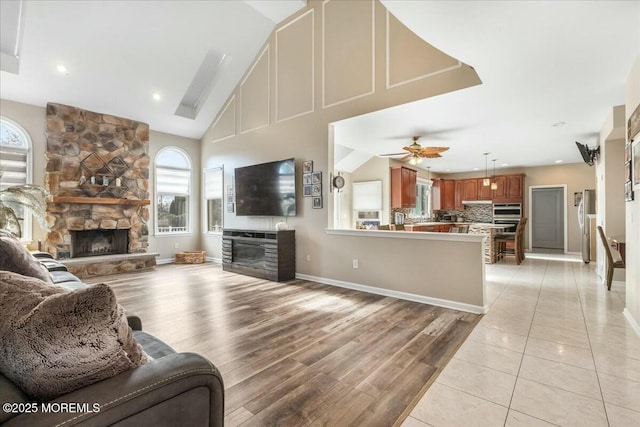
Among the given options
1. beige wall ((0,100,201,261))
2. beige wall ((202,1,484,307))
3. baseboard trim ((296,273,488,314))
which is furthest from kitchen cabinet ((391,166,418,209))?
beige wall ((0,100,201,261))

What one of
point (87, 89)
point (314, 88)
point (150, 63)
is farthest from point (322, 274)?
point (87, 89)

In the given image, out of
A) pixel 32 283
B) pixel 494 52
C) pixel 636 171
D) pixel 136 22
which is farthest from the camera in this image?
pixel 136 22

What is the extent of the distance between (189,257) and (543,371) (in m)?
6.67

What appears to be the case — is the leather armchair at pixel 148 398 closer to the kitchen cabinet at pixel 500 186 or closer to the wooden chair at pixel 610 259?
the wooden chair at pixel 610 259

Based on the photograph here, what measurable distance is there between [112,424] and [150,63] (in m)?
6.23

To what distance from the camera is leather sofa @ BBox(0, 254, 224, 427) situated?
780 mm

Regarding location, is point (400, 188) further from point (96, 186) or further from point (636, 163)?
point (96, 186)

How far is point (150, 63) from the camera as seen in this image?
545 cm

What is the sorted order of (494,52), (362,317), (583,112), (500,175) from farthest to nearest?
(500,175) < (583,112) < (362,317) < (494,52)

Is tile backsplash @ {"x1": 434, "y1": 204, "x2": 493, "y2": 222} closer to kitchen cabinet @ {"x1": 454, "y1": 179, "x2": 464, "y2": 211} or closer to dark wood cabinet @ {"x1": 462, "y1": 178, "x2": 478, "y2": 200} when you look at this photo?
kitchen cabinet @ {"x1": 454, "y1": 179, "x2": 464, "y2": 211}

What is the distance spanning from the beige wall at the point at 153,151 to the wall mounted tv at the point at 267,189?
188 centimetres

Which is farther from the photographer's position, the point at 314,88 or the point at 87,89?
the point at 87,89

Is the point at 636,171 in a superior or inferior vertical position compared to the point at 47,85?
inferior

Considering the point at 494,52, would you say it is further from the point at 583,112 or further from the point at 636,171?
the point at 583,112
